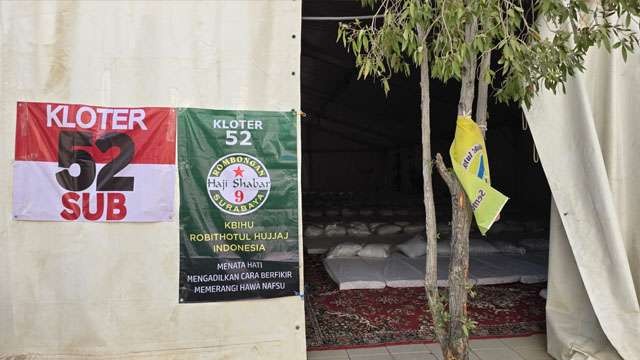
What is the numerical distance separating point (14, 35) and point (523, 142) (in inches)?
Result: 452

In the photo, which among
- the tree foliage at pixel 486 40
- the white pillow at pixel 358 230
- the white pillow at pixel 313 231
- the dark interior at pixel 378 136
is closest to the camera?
the tree foliage at pixel 486 40

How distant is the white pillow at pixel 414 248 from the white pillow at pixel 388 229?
1.59m

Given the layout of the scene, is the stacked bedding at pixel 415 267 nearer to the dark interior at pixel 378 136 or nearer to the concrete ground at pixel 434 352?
the concrete ground at pixel 434 352

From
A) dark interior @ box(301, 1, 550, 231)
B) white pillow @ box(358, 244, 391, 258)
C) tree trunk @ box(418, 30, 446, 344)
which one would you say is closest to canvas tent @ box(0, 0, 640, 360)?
dark interior @ box(301, 1, 550, 231)

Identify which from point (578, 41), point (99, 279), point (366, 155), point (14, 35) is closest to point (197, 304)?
point (99, 279)

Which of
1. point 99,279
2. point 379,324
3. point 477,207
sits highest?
point 477,207

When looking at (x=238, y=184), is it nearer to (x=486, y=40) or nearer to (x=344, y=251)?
(x=486, y=40)

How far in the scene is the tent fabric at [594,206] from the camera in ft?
9.68

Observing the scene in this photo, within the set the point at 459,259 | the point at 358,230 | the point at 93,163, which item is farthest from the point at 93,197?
the point at 358,230

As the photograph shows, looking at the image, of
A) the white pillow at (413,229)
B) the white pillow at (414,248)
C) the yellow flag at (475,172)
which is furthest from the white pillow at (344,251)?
the yellow flag at (475,172)

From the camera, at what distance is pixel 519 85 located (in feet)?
6.61

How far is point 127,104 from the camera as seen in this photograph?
2.87 m

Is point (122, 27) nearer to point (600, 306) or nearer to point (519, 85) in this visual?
point (519, 85)

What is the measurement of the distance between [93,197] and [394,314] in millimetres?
2832
